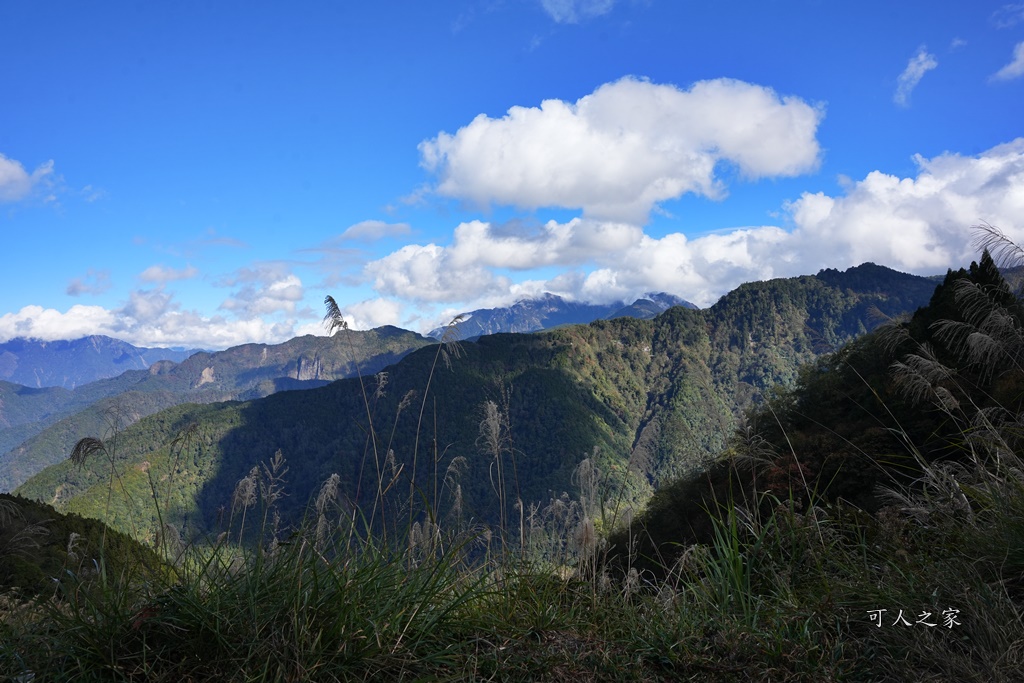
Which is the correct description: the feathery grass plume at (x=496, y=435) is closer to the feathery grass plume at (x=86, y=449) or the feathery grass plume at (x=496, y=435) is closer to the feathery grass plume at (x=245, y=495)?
the feathery grass plume at (x=245, y=495)

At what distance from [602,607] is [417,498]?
5.34 ft

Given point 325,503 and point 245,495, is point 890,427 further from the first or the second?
point 245,495

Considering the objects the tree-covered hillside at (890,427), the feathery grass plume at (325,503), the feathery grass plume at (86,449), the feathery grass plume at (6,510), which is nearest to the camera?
the feathery grass plume at (325,503)

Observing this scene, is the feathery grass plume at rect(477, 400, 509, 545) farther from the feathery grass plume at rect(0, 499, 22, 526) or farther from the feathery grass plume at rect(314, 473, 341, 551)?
the feathery grass plume at rect(0, 499, 22, 526)

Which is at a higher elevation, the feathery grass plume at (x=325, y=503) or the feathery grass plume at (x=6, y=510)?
the feathery grass plume at (x=325, y=503)

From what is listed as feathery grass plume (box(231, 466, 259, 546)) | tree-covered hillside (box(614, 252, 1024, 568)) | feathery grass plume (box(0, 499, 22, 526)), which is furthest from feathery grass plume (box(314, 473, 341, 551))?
feathery grass plume (box(0, 499, 22, 526))

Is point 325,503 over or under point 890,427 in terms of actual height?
over

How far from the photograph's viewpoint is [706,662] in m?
2.23

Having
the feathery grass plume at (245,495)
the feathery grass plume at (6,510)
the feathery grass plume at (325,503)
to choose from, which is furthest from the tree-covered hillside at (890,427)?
the feathery grass plume at (6,510)

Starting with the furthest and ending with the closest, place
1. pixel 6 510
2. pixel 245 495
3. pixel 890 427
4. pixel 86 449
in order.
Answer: pixel 890 427
pixel 6 510
pixel 245 495
pixel 86 449

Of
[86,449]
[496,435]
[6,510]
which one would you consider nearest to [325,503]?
[496,435]

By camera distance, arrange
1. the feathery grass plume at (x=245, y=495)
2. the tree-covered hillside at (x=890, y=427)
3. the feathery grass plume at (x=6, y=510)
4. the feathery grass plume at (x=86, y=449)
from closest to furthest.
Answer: the feathery grass plume at (x=86, y=449) → the feathery grass plume at (x=245, y=495) → the tree-covered hillside at (x=890, y=427) → the feathery grass plume at (x=6, y=510)

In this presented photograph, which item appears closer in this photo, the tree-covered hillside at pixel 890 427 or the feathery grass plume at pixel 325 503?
the feathery grass plume at pixel 325 503

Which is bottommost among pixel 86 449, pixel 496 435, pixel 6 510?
pixel 6 510
